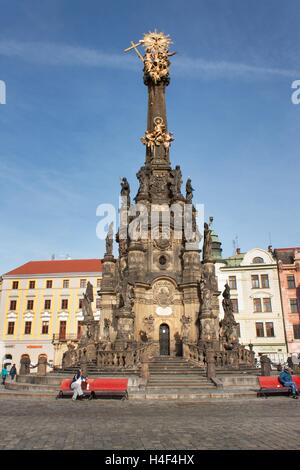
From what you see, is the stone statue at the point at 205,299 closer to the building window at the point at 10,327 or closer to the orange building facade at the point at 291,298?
the orange building facade at the point at 291,298

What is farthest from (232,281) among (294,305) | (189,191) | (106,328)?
(106,328)

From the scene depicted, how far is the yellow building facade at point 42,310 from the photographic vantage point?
4791 centimetres

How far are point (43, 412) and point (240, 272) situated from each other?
35873 millimetres

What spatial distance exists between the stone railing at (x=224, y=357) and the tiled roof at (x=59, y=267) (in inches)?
1206

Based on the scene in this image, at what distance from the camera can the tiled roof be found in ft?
175

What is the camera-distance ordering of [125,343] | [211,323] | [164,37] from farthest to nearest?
[164,37] → [211,323] → [125,343]

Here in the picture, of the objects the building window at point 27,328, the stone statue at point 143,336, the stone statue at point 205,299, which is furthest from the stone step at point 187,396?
the building window at point 27,328

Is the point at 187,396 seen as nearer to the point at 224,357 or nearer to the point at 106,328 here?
the point at 224,357

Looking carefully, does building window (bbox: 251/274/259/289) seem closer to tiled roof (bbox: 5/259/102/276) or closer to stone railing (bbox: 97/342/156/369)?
tiled roof (bbox: 5/259/102/276)

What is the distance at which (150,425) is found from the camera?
9.11m

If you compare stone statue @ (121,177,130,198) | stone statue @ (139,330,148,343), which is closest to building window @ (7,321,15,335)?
stone statue @ (121,177,130,198)

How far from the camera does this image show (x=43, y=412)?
38.2 feet
